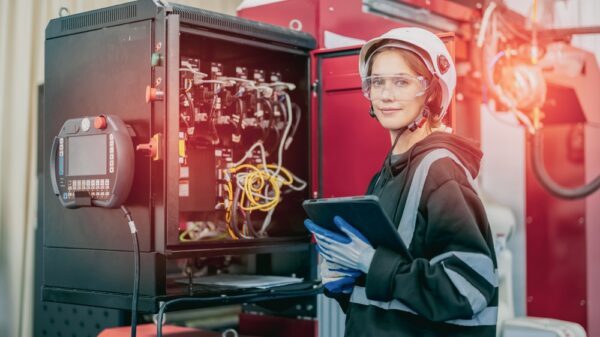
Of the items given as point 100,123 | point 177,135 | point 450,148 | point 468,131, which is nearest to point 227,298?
point 177,135

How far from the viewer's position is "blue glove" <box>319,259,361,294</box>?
1.64m

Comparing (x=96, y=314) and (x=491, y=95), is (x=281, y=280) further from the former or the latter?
(x=491, y=95)

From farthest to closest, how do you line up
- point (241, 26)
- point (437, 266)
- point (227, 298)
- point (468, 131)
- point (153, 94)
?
point (468, 131)
point (241, 26)
point (227, 298)
point (153, 94)
point (437, 266)

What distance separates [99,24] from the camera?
212 centimetres

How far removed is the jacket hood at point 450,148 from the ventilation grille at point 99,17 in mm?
923

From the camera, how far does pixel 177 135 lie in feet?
6.54

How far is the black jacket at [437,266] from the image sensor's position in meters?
1.45

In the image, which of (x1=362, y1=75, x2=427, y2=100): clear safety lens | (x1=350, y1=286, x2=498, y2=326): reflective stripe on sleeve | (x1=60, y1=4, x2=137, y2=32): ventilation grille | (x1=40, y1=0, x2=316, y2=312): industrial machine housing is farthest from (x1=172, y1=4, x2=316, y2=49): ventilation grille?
(x1=350, y1=286, x2=498, y2=326): reflective stripe on sleeve

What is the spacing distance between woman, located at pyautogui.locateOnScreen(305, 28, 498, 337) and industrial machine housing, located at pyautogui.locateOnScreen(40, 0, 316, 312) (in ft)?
1.74

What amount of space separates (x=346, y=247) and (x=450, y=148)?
0.32m

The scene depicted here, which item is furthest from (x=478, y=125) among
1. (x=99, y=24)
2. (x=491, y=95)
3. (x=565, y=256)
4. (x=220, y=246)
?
(x=99, y=24)

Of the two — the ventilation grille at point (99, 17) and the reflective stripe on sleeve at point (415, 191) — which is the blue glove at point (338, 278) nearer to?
the reflective stripe on sleeve at point (415, 191)

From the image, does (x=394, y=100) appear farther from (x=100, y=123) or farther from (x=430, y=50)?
(x=100, y=123)

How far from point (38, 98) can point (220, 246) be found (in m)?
1.21
